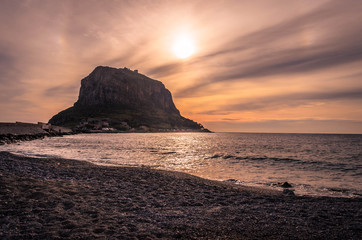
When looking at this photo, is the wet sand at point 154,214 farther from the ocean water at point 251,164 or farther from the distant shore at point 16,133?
the distant shore at point 16,133

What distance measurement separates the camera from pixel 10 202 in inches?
349

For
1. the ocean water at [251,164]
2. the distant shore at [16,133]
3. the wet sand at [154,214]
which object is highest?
the distant shore at [16,133]

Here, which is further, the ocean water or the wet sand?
the ocean water

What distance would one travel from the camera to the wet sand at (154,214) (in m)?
7.14

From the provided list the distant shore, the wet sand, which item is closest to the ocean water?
the wet sand

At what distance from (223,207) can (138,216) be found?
440 cm

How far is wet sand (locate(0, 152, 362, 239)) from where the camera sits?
23.4 feet

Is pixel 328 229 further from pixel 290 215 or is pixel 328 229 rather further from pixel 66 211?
pixel 66 211

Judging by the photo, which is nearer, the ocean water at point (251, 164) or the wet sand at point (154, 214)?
the wet sand at point (154, 214)

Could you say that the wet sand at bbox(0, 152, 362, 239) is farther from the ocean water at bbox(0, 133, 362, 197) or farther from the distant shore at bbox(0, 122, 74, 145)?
the distant shore at bbox(0, 122, 74, 145)

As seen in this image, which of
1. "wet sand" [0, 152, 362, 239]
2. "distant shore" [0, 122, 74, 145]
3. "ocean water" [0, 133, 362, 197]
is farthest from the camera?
"distant shore" [0, 122, 74, 145]

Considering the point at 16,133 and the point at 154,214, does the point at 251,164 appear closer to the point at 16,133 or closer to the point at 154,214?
the point at 154,214

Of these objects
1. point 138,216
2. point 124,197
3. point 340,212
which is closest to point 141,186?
point 124,197

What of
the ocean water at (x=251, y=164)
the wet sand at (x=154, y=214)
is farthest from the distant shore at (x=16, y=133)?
the wet sand at (x=154, y=214)
